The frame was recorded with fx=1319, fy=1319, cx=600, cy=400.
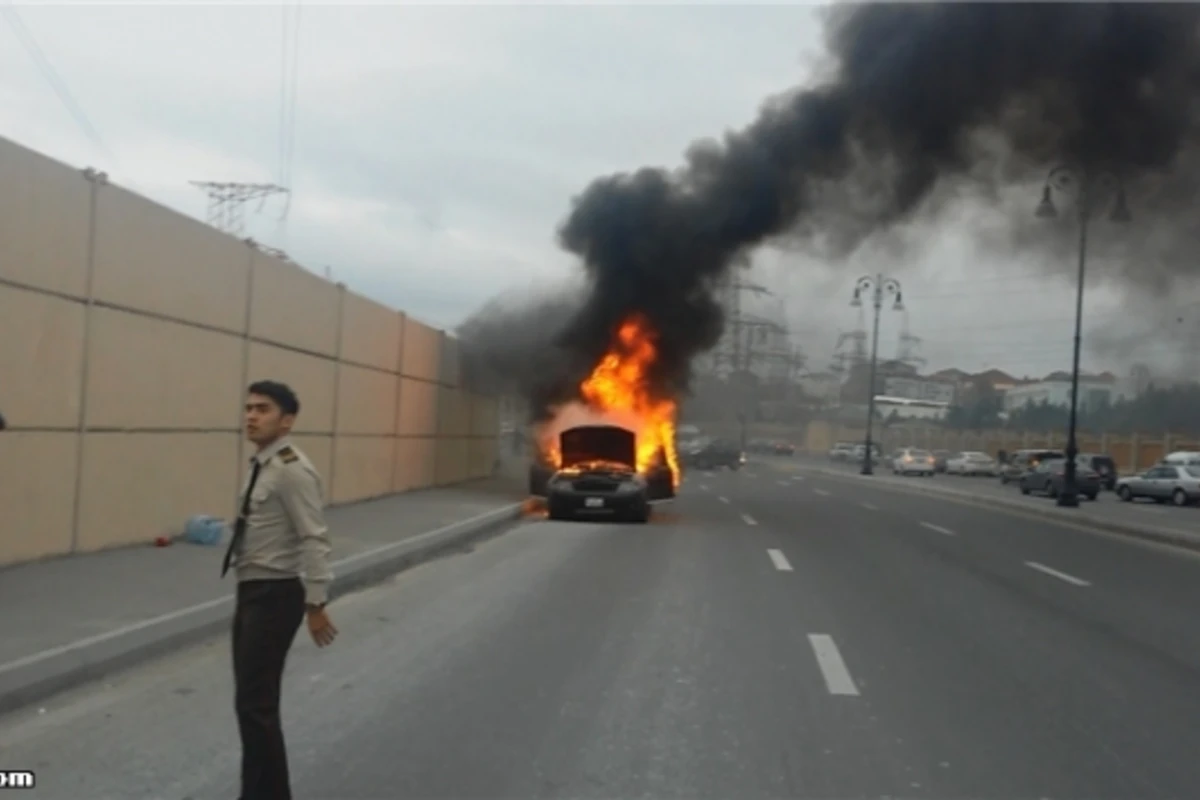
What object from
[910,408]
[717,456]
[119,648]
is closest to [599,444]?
[119,648]

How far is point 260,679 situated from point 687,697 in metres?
3.39

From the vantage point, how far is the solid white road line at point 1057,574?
15.7 meters

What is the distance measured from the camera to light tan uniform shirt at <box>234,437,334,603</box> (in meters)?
5.18

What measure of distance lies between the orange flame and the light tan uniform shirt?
2550 centimetres

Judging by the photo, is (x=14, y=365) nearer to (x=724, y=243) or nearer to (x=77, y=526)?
(x=77, y=526)

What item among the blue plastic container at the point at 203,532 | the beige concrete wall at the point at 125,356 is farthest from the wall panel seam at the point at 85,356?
the blue plastic container at the point at 203,532

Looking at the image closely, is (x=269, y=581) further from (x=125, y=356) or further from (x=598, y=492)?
(x=598, y=492)

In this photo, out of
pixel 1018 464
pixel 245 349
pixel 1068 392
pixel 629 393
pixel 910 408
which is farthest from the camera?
pixel 910 408

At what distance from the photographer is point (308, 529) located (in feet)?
17.0

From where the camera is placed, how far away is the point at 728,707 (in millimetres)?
7625

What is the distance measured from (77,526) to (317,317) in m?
8.46

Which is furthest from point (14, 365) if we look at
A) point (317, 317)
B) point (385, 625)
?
point (317, 317)

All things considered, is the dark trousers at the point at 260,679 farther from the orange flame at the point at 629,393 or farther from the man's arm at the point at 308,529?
the orange flame at the point at 629,393

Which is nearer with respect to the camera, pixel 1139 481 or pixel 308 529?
pixel 308 529
